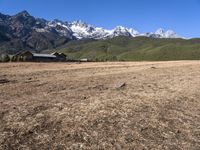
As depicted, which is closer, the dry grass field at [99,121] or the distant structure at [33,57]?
the dry grass field at [99,121]

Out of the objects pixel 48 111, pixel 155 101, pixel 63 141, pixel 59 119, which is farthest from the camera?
pixel 155 101

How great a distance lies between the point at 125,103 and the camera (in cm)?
1434

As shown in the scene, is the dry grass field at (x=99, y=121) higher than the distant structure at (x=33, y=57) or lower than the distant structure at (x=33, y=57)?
higher

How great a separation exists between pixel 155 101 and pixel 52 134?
602cm

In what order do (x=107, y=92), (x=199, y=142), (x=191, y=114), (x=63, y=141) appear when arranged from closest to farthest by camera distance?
(x=63, y=141), (x=199, y=142), (x=191, y=114), (x=107, y=92)

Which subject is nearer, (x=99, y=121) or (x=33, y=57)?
(x=99, y=121)

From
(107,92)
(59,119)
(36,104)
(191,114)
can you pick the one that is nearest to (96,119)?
(59,119)

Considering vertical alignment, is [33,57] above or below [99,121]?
below

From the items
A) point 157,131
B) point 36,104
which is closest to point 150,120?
point 157,131

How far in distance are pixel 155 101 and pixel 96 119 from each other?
4144 mm

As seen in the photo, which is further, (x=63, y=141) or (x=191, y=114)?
(x=191, y=114)

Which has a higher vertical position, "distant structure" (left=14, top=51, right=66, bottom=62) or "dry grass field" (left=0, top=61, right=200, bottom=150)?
"dry grass field" (left=0, top=61, right=200, bottom=150)

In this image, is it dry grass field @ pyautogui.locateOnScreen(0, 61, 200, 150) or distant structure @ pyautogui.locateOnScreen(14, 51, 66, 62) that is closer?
dry grass field @ pyautogui.locateOnScreen(0, 61, 200, 150)

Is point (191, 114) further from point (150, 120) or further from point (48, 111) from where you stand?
point (48, 111)
